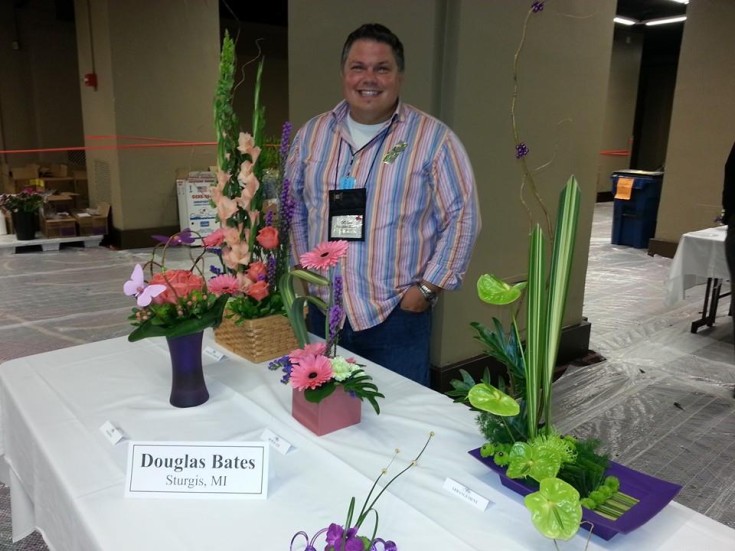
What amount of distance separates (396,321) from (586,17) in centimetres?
217

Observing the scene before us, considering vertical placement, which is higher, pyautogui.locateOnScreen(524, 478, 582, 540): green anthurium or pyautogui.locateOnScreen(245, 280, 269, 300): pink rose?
pyautogui.locateOnScreen(245, 280, 269, 300): pink rose

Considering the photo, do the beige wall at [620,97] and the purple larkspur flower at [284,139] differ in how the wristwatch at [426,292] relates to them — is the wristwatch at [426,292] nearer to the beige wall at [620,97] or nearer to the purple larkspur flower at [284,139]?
the purple larkspur flower at [284,139]

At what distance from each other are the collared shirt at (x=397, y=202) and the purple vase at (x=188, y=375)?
0.46m

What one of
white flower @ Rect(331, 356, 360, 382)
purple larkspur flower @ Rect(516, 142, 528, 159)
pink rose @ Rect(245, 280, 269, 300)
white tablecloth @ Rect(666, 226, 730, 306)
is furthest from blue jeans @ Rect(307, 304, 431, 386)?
white tablecloth @ Rect(666, 226, 730, 306)

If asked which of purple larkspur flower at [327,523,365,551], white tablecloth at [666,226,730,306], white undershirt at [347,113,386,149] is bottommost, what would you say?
white tablecloth at [666,226,730,306]

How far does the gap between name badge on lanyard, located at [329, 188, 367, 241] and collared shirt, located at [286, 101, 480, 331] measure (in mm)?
15

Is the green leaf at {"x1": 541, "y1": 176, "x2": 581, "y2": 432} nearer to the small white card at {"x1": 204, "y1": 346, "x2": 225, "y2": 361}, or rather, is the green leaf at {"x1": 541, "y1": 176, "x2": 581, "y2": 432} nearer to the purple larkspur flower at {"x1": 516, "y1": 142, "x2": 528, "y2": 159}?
the small white card at {"x1": 204, "y1": 346, "x2": 225, "y2": 361}

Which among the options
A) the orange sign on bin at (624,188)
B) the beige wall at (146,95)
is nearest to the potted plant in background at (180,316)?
the beige wall at (146,95)

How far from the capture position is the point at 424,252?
62.4 inches

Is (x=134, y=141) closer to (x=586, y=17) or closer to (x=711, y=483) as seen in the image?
(x=586, y=17)

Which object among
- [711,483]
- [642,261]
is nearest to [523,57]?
[711,483]

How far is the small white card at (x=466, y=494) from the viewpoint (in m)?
0.82

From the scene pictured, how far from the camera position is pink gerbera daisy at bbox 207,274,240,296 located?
122 centimetres

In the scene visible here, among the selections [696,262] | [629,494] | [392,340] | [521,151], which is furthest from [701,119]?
[629,494]
